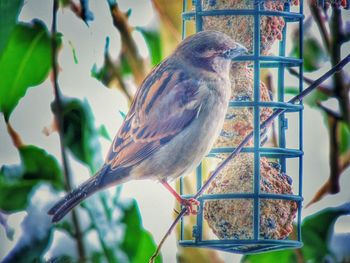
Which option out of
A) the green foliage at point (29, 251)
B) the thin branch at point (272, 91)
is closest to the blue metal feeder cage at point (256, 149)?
the thin branch at point (272, 91)

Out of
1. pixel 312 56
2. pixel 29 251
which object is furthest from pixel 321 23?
pixel 29 251

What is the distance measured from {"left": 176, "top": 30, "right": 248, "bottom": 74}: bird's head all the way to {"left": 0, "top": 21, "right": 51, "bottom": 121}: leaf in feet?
1.97

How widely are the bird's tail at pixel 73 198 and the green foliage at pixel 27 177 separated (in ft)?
0.52

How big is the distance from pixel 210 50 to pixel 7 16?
0.89 m

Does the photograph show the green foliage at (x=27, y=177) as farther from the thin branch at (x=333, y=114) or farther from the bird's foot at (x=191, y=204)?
the thin branch at (x=333, y=114)

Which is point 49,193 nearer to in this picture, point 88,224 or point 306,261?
point 88,224

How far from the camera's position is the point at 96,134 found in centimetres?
476

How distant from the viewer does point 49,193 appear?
16.5 feet

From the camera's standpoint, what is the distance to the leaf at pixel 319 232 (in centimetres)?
490

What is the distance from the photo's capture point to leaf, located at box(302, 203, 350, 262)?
16.1 ft

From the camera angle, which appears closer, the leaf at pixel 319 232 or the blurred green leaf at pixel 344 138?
the leaf at pixel 319 232

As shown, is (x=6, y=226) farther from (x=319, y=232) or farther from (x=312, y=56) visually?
(x=312, y=56)

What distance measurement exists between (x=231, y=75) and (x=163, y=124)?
1.49 ft

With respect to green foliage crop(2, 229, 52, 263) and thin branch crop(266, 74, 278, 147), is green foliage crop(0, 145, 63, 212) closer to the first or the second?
green foliage crop(2, 229, 52, 263)
